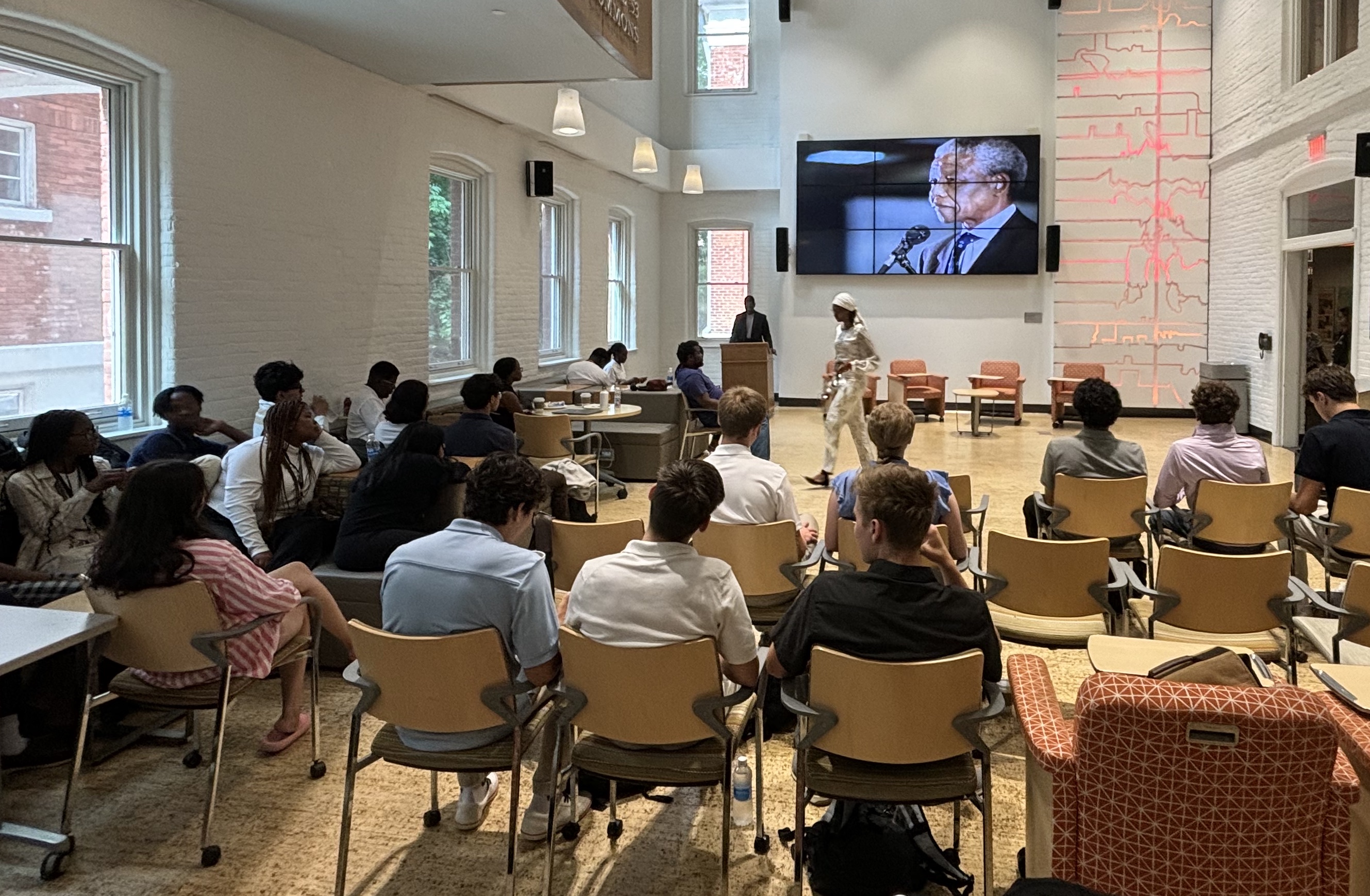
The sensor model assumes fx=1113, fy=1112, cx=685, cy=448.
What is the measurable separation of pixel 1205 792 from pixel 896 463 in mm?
1997

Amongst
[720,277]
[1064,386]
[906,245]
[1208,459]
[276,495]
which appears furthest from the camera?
[720,277]

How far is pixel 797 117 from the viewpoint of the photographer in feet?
47.8

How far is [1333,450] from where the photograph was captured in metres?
4.53

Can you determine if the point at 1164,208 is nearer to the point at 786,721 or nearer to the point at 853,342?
the point at 853,342

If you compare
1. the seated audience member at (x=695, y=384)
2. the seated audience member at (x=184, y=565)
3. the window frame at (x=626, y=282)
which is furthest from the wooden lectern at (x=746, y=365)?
the seated audience member at (x=184, y=565)

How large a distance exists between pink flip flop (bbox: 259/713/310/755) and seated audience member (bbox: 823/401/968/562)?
194 cm

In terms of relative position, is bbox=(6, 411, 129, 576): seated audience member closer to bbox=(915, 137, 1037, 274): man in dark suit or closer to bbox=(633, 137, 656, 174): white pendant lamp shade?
bbox=(633, 137, 656, 174): white pendant lamp shade

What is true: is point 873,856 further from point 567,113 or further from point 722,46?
point 722,46

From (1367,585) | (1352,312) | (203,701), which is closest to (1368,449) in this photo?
(1367,585)

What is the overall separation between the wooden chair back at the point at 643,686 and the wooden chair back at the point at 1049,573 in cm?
148

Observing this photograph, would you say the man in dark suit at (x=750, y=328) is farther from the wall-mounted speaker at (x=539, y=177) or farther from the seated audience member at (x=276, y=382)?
the seated audience member at (x=276, y=382)

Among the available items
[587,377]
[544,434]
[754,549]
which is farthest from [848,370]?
[754,549]

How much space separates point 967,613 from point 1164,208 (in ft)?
42.1

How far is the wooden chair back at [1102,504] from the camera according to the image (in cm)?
460
